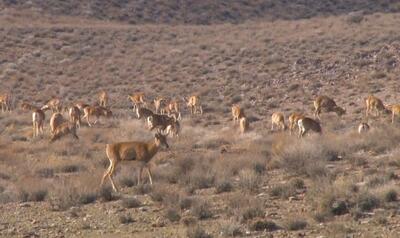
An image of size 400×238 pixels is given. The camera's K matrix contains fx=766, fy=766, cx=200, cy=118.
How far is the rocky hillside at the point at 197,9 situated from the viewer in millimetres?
→ 74000

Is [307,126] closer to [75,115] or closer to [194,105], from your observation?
[75,115]

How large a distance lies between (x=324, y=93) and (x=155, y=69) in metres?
15.3

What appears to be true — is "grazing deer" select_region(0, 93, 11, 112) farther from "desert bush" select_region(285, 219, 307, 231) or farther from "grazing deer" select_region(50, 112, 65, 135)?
"desert bush" select_region(285, 219, 307, 231)

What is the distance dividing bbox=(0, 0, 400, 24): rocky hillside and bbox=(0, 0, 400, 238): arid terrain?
26cm

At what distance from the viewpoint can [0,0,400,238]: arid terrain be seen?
1394cm

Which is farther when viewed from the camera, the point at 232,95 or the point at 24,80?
the point at 24,80

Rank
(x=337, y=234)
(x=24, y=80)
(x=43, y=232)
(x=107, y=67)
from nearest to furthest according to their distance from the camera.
A: (x=337, y=234) < (x=43, y=232) < (x=24, y=80) < (x=107, y=67)

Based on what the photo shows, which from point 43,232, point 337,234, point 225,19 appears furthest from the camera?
point 225,19

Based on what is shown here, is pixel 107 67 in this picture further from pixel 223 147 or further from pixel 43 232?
pixel 43 232

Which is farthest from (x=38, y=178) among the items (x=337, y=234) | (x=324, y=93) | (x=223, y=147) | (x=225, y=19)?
(x=225, y=19)

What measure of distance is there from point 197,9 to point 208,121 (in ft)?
146

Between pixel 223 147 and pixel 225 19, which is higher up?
pixel 225 19

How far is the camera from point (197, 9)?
78625 millimetres

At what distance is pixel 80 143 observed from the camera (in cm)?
2631
